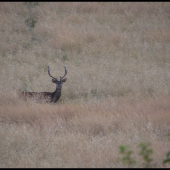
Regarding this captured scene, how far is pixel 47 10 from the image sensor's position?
1658 cm

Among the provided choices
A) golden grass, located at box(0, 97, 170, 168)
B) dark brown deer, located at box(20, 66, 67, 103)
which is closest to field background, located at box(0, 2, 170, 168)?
golden grass, located at box(0, 97, 170, 168)

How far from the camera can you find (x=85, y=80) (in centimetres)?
945

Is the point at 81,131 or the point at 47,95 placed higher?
the point at 47,95

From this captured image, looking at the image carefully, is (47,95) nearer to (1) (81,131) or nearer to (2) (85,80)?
(2) (85,80)

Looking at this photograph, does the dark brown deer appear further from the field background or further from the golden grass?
the golden grass

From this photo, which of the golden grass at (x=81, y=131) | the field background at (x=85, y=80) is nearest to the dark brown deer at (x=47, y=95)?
the field background at (x=85, y=80)

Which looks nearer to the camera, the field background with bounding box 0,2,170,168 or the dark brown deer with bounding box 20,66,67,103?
the field background with bounding box 0,2,170,168

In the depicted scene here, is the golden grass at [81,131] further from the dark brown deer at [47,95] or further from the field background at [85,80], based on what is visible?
the dark brown deer at [47,95]

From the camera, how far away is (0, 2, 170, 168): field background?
5.36 metres

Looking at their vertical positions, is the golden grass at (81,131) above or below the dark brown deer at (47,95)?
below

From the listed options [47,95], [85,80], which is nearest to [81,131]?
[47,95]

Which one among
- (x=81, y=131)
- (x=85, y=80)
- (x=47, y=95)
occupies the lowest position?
(x=81, y=131)

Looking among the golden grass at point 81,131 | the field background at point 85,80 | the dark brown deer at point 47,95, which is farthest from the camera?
the dark brown deer at point 47,95

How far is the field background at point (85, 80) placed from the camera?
536 centimetres
